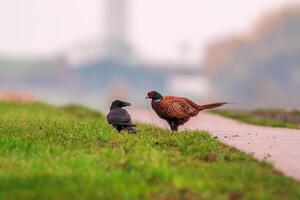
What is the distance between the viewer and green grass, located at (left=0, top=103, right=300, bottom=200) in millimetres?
11320

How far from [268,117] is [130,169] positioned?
22256mm

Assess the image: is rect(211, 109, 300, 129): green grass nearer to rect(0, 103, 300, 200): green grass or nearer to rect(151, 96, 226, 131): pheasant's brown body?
rect(151, 96, 226, 131): pheasant's brown body

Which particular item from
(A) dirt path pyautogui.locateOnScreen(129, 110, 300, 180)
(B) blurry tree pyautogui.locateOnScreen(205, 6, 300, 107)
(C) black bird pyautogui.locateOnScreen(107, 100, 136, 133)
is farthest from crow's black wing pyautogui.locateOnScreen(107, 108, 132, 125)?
(B) blurry tree pyautogui.locateOnScreen(205, 6, 300, 107)

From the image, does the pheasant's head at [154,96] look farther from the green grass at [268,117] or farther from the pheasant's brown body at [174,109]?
the green grass at [268,117]

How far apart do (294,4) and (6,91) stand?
4883cm

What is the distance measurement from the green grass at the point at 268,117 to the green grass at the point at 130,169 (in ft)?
36.4

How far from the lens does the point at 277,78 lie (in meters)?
92.1

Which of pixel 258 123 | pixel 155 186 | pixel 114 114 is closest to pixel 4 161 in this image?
pixel 155 186

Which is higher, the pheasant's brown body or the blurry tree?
the blurry tree

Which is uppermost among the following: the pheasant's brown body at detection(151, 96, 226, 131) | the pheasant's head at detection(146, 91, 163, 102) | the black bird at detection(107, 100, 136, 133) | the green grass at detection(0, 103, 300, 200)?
the pheasant's head at detection(146, 91, 163, 102)

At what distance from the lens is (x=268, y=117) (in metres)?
34.2

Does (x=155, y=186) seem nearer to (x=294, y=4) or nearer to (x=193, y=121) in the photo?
(x=193, y=121)

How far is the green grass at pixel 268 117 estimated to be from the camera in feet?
93.0

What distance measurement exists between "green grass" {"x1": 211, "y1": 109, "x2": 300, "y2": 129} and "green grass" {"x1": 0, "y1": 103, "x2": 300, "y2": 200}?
36.4 ft
